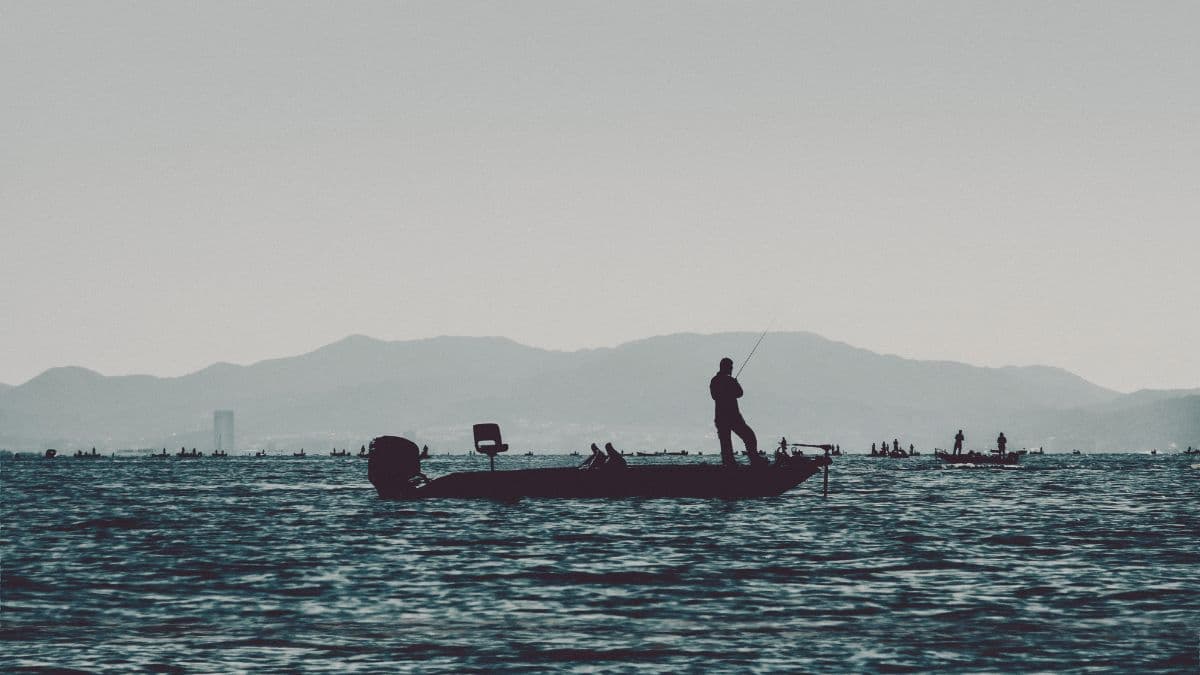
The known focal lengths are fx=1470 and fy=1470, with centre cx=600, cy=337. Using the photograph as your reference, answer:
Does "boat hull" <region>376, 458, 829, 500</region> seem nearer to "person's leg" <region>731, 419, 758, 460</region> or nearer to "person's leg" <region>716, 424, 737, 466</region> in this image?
"person's leg" <region>716, 424, 737, 466</region>

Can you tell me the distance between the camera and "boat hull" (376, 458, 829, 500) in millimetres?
45438

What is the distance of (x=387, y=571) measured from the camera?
26141 millimetres

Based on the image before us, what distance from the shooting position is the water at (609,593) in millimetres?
16516

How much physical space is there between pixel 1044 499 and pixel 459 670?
47920 mm

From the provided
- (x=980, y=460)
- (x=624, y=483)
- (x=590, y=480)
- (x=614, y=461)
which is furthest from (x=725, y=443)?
(x=980, y=460)

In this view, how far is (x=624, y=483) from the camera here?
46.3 meters

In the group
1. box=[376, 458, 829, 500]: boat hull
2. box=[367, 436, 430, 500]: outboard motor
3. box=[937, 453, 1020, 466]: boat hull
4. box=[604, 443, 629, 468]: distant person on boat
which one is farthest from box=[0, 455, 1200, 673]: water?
box=[937, 453, 1020, 466]: boat hull

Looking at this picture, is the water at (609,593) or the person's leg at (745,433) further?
the person's leg at (745,433)

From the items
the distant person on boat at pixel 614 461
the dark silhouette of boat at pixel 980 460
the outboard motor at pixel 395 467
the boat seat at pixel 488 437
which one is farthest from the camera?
the dark silhouette of boat at pixel 980 460

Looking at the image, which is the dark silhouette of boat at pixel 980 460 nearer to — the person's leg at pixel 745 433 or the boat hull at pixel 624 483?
the boat hull at pixel 624 483

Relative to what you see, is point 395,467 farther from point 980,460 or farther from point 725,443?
point 980,460

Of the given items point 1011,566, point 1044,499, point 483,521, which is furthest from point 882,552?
point 1044,499

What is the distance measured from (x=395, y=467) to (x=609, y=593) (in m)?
25.2

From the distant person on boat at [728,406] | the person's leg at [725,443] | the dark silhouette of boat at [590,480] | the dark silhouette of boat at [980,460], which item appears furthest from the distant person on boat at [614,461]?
the dark silhouette of boat at [980,460]
